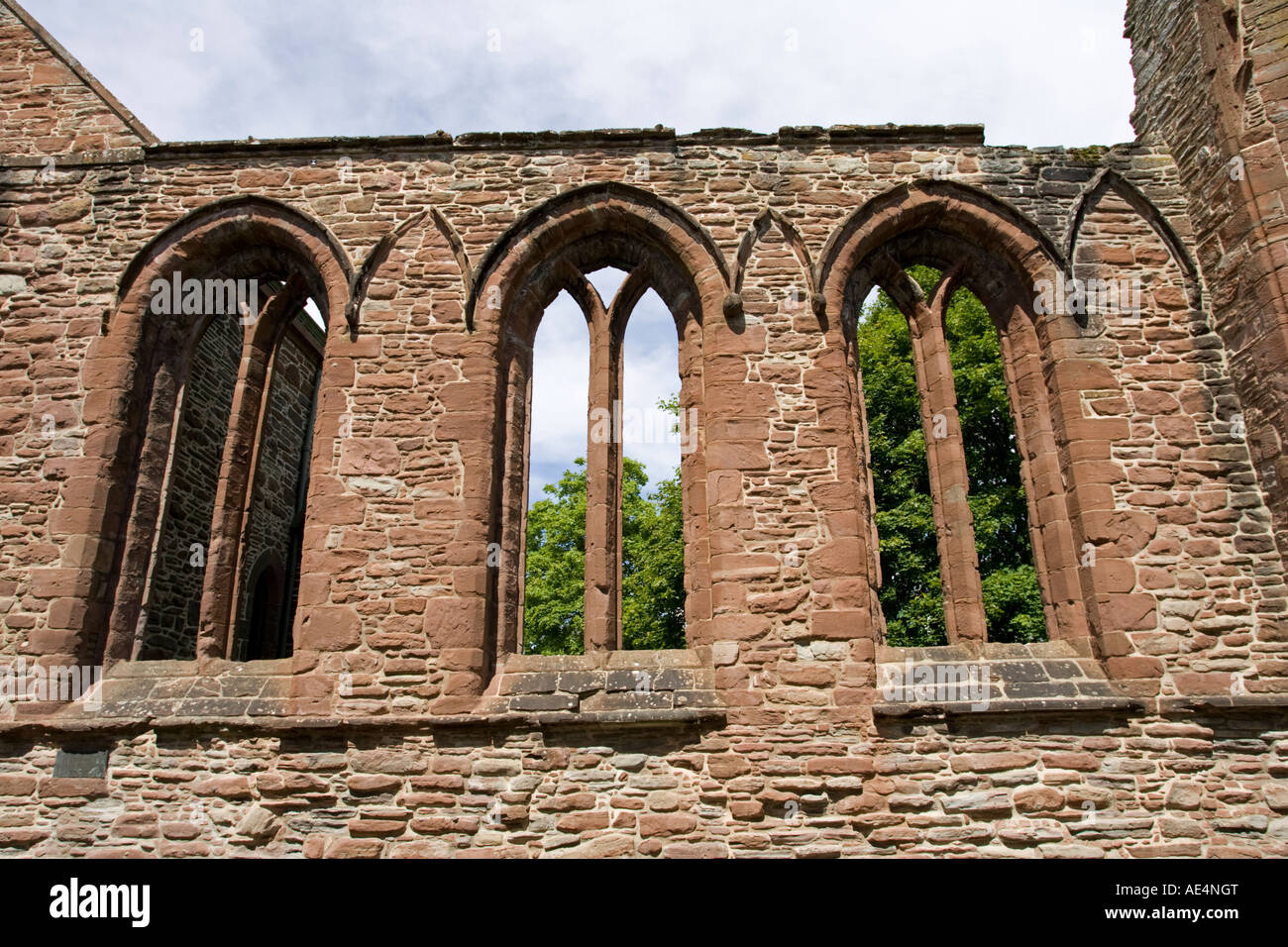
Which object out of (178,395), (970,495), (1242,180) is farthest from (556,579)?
(1242,180)

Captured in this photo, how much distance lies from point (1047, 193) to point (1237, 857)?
568cm

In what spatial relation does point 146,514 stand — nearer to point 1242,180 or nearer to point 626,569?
point 1242,180

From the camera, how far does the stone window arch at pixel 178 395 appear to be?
6379 millimetres

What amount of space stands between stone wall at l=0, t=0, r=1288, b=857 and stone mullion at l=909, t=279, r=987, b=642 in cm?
8

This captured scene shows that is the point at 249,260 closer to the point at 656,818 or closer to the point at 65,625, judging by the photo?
the point at 65,625

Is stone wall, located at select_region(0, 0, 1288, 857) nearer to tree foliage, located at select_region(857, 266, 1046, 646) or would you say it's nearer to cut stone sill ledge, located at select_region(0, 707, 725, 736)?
cut stone sill ledge, located at select_region(0, 707, 725, 736)

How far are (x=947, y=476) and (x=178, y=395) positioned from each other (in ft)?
23.6

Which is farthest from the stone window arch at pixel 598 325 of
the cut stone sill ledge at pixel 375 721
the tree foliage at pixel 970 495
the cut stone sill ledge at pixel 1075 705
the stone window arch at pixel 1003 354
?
the tree foliage at pixel 970 495

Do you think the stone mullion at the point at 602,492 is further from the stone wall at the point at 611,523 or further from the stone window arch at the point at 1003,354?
the stone window arch at the point at 1003,354

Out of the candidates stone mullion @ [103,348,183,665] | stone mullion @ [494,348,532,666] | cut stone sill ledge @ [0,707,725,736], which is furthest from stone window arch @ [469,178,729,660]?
stone mullion @ [103,348,183,665]

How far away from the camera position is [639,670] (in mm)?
5891

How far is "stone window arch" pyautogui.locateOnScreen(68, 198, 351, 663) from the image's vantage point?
638cm

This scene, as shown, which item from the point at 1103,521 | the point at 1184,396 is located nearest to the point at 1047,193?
the point at 1184,396

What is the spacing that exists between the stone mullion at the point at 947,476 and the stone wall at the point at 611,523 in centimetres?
8
